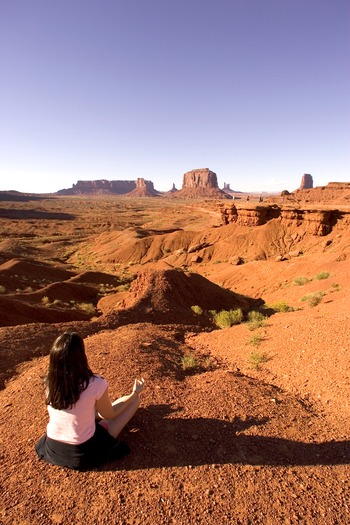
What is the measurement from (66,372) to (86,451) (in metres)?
1.07

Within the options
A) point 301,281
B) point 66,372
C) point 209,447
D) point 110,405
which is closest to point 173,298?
point 301,281

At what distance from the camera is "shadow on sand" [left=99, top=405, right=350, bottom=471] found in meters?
4.14

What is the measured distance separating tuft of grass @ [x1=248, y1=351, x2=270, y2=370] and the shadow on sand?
103 inches

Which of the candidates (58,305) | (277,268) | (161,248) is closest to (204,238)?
(161,248)

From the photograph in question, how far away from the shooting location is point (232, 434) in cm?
468

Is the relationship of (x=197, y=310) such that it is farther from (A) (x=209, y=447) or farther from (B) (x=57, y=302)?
(A) (x=209, y=447)

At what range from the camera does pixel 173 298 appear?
16.2 metres

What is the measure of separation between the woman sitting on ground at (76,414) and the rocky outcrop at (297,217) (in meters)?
36.2

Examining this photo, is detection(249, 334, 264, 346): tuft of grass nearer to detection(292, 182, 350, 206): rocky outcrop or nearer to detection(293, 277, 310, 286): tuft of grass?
detection(293, 277, 310, 286): tuft of grass

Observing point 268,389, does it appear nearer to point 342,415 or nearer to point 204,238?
point 342,415

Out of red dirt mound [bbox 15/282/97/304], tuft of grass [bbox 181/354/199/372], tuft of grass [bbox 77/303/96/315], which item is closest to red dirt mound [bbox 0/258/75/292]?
red dirt mound [bbox 15/282/97/304]

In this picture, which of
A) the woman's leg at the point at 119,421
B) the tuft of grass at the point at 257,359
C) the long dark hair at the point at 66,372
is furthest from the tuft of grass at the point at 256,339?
Answer: the long dark hair at the point at 66,372

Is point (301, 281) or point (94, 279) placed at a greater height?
point (301, 281)

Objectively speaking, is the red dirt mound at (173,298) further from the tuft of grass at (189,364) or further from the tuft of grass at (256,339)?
the tuft of grass at (189,364)
